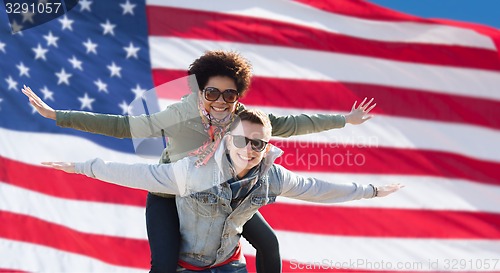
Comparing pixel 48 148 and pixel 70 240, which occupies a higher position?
pixel 48 148

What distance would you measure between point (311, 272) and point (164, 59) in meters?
2.50

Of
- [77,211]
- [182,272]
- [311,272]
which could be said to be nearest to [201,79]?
[182,272]

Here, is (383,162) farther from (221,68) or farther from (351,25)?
(221,68)

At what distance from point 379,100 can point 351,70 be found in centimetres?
41

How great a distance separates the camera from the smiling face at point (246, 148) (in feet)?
14.4

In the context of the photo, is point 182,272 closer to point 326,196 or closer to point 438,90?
point 326,196

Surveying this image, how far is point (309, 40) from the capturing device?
880 centimetres

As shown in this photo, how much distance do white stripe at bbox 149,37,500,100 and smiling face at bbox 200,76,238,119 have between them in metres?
3.96

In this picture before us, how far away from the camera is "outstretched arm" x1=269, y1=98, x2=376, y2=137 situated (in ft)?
16.7

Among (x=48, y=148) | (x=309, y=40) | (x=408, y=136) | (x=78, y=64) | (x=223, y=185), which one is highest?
(x=309, y=40)

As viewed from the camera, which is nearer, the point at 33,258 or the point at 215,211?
the point at 215,211

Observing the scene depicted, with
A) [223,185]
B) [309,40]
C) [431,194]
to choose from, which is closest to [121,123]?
[223,185]

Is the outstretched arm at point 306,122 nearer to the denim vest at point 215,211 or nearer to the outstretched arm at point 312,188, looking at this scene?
the outstretched arm at point 312,188

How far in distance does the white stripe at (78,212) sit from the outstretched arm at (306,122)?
320cm
